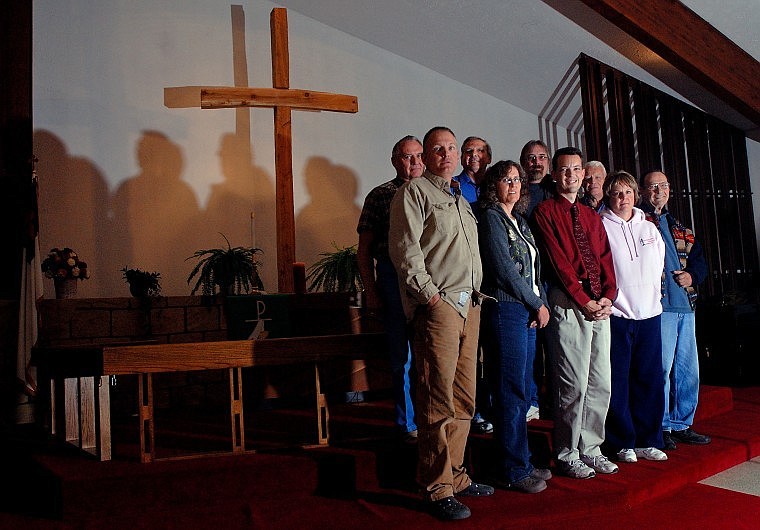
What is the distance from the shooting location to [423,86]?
665 cm

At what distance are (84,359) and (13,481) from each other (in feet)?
1.94

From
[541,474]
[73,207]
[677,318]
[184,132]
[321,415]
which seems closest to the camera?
[541,474]

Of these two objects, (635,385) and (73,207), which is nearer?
(635,385)

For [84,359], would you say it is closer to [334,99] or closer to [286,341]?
[286,341]

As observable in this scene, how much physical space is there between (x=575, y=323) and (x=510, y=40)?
3.64 metres

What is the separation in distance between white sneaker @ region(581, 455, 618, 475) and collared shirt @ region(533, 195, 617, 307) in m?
0.66

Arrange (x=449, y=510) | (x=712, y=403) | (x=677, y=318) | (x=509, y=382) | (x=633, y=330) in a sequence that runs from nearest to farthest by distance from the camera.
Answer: (x=449, y=510)
(x=509, y=382)
(x=633, y=330)
(x=677, y=318)
(x=712, y=403)

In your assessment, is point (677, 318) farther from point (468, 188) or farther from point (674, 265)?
point (468, 188)

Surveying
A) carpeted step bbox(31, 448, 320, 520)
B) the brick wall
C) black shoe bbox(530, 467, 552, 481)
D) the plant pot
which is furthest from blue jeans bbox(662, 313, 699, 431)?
the plant pot

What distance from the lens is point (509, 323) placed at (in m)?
2.84

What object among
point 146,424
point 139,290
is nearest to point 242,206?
point 139,290

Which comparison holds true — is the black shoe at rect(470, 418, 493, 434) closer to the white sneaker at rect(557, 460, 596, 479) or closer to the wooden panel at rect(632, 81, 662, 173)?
the white sneaker at rect(557, 460, 596, 479)

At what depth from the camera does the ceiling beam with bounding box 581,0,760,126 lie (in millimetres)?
4609

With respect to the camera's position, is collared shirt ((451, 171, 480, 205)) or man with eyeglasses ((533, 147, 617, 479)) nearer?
man with eyeglasses ((533, 147, 617, 479))
